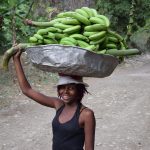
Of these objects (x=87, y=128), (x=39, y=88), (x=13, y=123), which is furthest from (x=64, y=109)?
(x=39, y=88)

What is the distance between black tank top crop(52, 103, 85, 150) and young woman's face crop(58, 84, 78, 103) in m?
0.10

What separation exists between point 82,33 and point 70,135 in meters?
0.68

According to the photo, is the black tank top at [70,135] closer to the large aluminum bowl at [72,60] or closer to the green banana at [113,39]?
the large aluminum bowl at [72,60]

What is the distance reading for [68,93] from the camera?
282cm

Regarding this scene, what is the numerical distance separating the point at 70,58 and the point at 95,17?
38 centimetres

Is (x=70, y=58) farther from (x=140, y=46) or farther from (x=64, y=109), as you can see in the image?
(x=140, y=46)

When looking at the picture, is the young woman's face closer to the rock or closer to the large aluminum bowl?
the large aluminum bowl

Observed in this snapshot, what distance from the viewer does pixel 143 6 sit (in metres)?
16.1

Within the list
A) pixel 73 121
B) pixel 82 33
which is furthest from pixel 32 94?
pixel 82 33

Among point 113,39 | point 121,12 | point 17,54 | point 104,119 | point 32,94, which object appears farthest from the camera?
point 121,12

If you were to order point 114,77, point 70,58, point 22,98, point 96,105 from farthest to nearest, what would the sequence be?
point 114,77 → point 22,98 → point 96,105 → point 70,58

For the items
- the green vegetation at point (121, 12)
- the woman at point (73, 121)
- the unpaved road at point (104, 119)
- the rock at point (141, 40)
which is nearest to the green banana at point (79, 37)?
the woman at point (73, 121)

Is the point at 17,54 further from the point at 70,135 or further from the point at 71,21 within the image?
the point at 70,135

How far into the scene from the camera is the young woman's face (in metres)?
2.82
